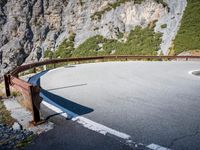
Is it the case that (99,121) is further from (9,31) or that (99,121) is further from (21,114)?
(9,31)

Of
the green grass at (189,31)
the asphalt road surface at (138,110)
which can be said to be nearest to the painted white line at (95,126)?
the asphalt road surface at (138,110)

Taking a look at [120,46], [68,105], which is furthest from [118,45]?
[68,105]

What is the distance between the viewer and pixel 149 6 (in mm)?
49375

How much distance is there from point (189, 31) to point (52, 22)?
30.9 m

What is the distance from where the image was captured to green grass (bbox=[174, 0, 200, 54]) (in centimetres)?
3634

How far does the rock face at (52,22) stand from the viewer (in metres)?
50.6

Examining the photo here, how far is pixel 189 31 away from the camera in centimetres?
3959

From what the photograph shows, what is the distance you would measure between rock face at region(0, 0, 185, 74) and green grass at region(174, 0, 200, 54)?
6235mm

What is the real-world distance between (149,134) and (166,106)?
2502 millimetres

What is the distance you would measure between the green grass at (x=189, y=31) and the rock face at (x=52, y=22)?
624 cm

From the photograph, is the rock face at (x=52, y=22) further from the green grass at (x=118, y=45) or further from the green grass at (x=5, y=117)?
the green grass at (x=5, y=117)

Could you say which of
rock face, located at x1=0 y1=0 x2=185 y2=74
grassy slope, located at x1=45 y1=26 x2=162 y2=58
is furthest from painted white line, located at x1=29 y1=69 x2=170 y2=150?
rock face, located at x1=0 y1=0 x2=185 y2=74

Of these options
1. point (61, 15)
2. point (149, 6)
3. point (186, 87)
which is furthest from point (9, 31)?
point (186, 87)

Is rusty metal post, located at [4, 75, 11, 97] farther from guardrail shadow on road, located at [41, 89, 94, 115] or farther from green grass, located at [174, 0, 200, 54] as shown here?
green grass, located at [174, 0, 200, 54]
